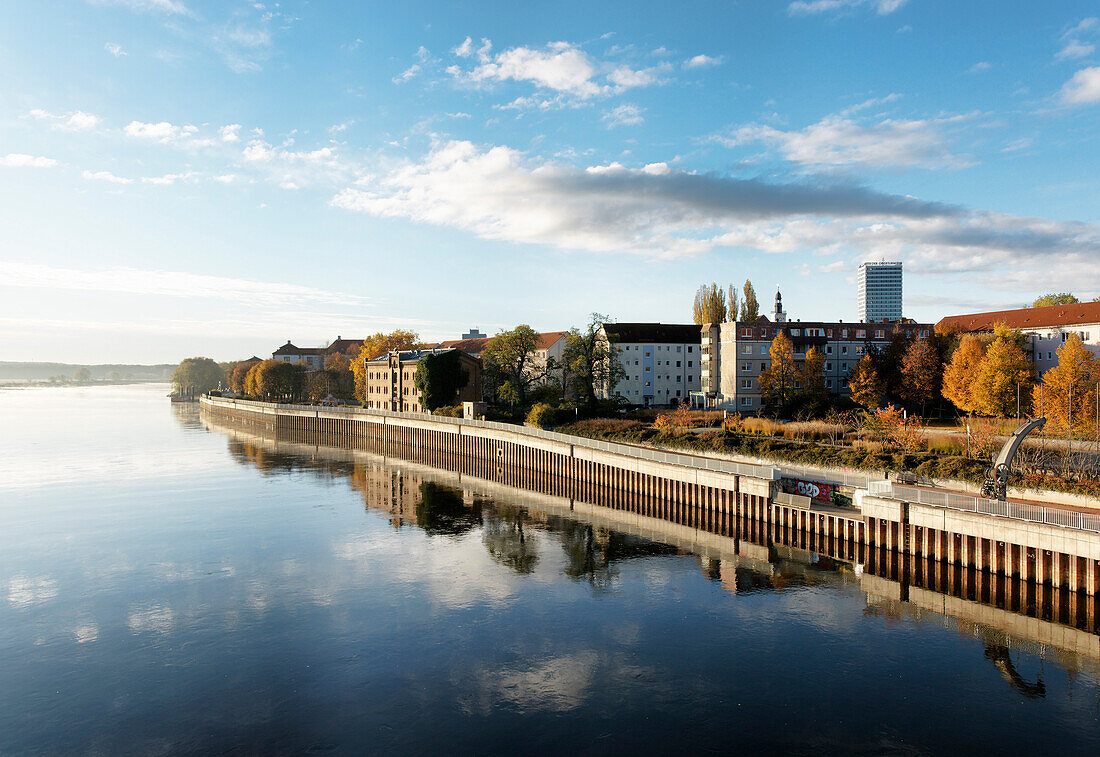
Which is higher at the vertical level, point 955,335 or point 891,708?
point 955,335

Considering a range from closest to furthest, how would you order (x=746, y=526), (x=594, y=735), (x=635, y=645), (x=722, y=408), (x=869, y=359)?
(x=594, y=735) → (x=635, y=645) → (x=746, y=526) → (x=869, y=359) → (x=722, y=408)

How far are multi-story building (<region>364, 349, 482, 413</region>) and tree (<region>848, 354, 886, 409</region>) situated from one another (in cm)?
6422

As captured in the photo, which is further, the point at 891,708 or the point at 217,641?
the point at 217,641

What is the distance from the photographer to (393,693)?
26.6m

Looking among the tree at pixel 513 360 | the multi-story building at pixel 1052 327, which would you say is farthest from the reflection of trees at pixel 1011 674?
the tree at pixel 513 360

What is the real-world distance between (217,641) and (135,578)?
1328cm

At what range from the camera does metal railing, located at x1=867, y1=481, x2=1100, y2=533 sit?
35688 mm

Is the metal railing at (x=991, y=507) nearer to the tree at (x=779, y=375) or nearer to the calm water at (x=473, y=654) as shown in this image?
the calm water at (x=473, y=654)

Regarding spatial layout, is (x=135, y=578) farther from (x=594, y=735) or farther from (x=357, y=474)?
(x=357, y=474)

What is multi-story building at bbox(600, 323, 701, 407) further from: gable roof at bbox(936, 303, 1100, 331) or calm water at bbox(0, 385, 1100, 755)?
calm water at bbox(0, 385, 1100, 755)

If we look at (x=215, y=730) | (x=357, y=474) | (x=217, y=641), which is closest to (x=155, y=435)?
(x=357, y=474)

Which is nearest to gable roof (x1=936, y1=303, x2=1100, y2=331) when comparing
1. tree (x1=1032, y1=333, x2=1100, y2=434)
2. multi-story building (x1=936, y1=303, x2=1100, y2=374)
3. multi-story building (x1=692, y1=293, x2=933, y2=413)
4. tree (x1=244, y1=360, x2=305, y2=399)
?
multi-story building (x1=936, y1=303, x2=1100, y2=374)

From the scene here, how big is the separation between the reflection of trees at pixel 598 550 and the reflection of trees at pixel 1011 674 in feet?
62.6

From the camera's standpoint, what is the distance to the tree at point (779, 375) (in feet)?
329
